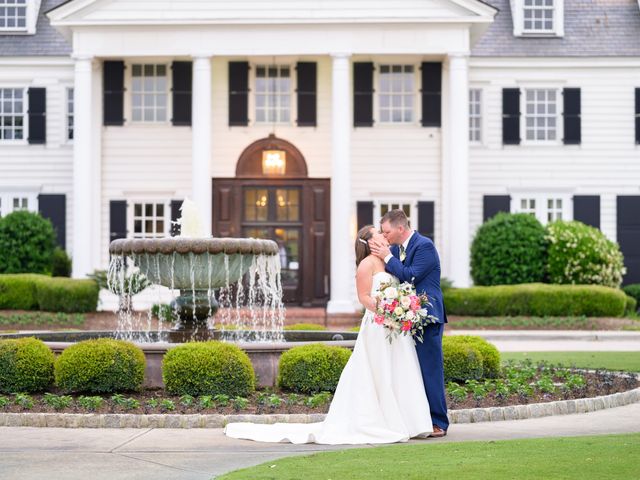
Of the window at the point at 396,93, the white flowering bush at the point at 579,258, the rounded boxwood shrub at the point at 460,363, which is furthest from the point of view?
the window at the point at 396,93

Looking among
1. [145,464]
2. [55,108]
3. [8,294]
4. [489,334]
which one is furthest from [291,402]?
[55,108]

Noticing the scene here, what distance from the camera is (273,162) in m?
32.3

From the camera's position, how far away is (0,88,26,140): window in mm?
34125

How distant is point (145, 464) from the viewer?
9406 mm

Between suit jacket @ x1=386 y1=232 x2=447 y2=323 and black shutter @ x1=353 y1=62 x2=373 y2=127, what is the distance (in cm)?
2181

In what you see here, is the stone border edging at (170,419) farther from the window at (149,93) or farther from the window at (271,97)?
the window at (149,93)

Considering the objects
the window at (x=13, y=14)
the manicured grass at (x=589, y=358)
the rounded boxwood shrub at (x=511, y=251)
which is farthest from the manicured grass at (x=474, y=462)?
the window at (x=13, y=14)

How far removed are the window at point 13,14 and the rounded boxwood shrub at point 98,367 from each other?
23903 millimetres

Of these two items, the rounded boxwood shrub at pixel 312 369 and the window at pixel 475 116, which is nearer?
the rounded boxwood shrub at pixel 312 369

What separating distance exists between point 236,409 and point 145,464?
2.78 m

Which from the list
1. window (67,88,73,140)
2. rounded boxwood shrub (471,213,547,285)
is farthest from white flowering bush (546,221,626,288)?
window (67,88,73,140)

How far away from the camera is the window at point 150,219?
3253cm

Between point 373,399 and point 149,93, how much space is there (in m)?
23.1

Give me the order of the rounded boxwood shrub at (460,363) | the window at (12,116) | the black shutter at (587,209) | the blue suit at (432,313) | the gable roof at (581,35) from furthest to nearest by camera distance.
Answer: the gable roof at (581,35)
the window at (12,116)
the black shutter at (587,209)
the rounded boxwood shrub at (460,363)
the blue suit at (432,313)
